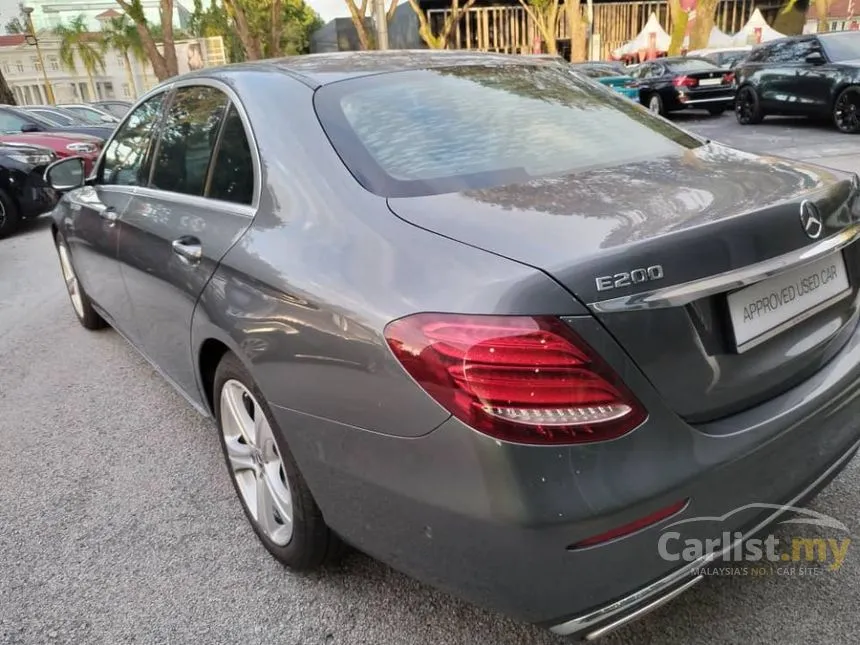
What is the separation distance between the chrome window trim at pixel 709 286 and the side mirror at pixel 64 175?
363cm

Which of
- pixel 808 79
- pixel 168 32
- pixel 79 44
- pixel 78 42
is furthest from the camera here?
pixel 79 44

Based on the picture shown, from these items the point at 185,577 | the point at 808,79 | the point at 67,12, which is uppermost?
the point at 67,12

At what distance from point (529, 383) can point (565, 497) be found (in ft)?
0.79

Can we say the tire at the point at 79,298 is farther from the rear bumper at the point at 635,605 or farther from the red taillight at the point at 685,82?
the red taillight at the point at 685,82

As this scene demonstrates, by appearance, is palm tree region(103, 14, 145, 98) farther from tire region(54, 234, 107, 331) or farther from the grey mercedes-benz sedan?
the grey mercedes-benz sedan

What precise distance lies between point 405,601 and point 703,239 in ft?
4.48

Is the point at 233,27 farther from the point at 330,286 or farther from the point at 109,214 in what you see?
the point at 330,286

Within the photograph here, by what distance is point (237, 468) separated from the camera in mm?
2549

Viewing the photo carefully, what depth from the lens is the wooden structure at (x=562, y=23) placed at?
44062 millimetres

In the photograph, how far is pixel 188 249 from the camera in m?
2.45

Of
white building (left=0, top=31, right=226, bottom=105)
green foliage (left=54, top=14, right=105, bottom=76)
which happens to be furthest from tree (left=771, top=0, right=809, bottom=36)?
white building (left=0, top=31, right=226, bottom=105)

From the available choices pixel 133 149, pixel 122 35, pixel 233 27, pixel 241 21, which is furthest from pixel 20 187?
pixel 122 35

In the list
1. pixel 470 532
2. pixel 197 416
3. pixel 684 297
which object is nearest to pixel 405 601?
pixel 470 532

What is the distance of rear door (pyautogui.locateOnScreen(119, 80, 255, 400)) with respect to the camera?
235cm
